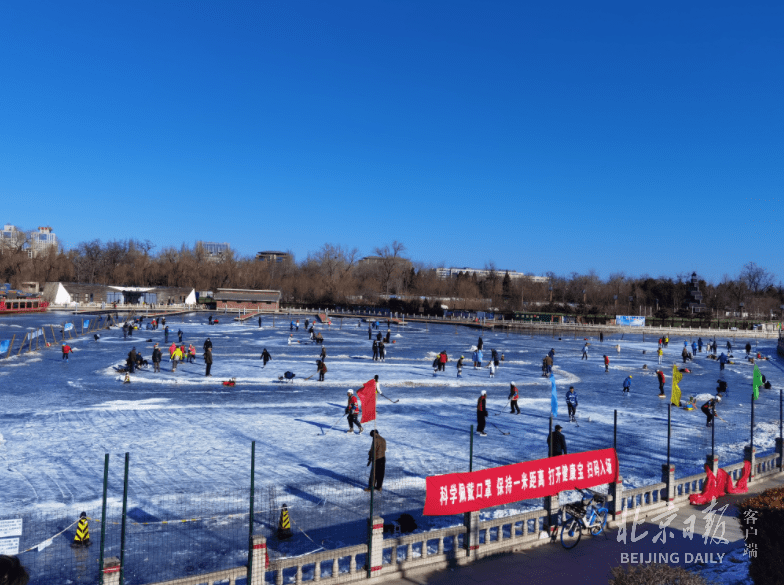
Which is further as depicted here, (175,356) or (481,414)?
(175,356)

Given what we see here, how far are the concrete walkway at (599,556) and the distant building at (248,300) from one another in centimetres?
9399

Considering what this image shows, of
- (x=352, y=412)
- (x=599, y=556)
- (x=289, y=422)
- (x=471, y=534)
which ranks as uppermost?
(x=352, y=412)

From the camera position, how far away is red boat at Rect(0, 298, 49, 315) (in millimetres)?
80188

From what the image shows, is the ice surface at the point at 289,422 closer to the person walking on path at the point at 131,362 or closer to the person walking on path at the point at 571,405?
the person walking on path at the point at 571,405

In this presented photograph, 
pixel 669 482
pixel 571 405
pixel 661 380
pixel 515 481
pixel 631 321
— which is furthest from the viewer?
pixel 631 321

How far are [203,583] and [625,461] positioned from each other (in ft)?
38.0

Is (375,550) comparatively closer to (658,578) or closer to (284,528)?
(284,528)

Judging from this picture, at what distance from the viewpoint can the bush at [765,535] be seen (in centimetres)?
646

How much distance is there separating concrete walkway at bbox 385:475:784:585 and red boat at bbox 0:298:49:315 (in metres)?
89.7

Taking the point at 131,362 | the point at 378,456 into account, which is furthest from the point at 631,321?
the point at 378,456

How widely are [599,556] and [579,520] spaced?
0.65m

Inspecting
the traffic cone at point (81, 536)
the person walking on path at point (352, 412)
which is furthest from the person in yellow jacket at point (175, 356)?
the traffic cone at point (81, 536)

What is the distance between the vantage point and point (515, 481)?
9.23 m

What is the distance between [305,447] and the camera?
15.4 metres
